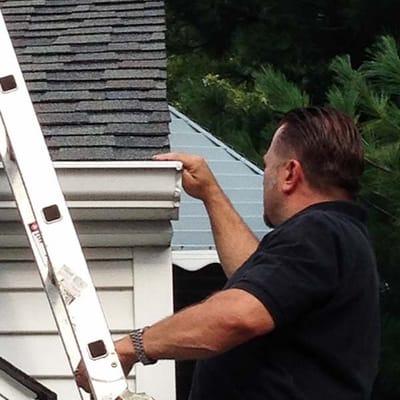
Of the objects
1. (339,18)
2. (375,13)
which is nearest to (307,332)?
(375,13)

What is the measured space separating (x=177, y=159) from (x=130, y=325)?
64 cm

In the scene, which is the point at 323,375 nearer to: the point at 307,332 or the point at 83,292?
the point at 307,332

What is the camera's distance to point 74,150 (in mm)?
3812

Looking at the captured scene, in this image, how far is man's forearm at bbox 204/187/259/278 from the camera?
3.41 metres

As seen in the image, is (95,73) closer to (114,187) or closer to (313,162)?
(114,187)

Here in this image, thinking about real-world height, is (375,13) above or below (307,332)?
below

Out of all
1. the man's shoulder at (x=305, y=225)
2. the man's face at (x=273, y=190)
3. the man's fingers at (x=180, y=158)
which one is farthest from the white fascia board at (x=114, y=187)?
the man's shoulder at (x=305, y=225)

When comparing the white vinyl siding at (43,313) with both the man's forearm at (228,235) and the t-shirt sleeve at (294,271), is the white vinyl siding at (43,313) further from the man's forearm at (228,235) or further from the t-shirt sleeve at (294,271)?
the t-shirt sleeve at (294,271)

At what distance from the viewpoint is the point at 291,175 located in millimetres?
2764

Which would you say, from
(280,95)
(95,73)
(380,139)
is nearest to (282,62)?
(280,95)

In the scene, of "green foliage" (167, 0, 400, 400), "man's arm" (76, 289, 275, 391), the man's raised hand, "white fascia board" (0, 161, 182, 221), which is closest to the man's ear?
"man's arm" (76, 289, 275, 391)

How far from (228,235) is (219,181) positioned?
8.65 ft

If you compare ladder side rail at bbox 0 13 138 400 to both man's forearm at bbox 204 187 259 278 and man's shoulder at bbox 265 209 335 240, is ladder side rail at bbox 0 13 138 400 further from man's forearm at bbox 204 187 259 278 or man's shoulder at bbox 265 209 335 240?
man's forearm at bbox 204 187 259 278

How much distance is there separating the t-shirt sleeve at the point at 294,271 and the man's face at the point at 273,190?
243mm
